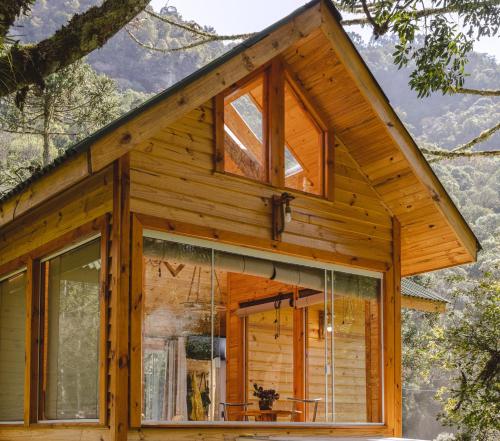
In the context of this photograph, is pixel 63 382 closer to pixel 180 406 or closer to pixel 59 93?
pixel 180 406

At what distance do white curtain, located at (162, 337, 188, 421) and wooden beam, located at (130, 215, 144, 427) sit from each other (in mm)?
460

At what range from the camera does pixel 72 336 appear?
7023 mm

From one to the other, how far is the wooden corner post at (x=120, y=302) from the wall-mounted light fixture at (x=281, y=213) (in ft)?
5.91

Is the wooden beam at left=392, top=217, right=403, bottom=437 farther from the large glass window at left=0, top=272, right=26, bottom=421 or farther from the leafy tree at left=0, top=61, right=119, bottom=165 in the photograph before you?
the leafy tree at left=0, top=61, right=119, bottom=165

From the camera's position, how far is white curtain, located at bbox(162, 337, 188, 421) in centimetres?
697

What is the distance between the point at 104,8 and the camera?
564 cm

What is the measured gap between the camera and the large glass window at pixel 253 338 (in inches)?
282

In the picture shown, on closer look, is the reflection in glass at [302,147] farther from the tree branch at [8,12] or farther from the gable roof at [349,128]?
the tree branch at [8,12]

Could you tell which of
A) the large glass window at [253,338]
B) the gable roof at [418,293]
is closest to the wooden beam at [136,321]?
the large glass window at [253,338]

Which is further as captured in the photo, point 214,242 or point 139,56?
point 139,56

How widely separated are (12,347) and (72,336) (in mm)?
1496

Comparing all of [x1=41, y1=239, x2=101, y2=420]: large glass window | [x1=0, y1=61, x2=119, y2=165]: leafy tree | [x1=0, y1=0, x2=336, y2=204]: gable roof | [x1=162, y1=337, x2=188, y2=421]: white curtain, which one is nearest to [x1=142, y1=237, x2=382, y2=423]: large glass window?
[x1=162, y1=337, x2=188, y2=421]: white curtain

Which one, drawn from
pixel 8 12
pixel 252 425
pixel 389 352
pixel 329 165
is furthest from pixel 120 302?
pixel 389 352

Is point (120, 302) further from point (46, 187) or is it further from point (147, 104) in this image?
point (147, 104)
